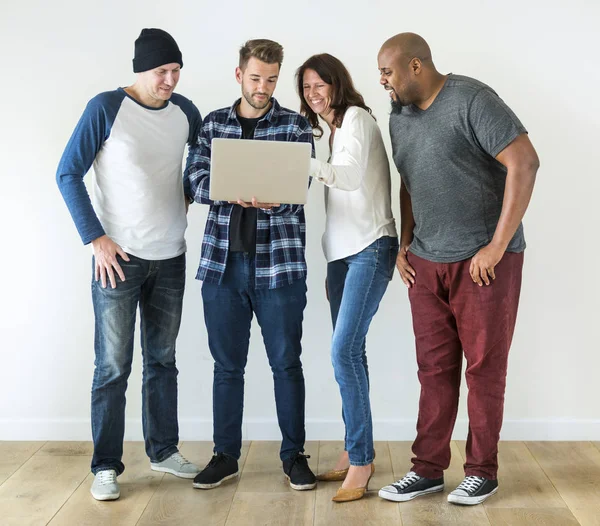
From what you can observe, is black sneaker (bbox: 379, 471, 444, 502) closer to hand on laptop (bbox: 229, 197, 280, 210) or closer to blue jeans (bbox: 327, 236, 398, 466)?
blue jeans (bbox: 327, 236, 398, 466)

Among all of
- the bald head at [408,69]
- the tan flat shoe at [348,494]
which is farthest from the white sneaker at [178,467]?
the bald head at [408,69]

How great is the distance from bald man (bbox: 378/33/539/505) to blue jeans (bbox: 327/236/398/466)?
12 centimetres

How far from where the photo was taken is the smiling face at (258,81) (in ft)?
8.07

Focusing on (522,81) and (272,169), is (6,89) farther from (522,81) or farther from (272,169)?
(522,81)

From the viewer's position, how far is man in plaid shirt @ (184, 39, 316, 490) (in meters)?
2.53

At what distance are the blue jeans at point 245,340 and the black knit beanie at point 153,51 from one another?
26.2 inches

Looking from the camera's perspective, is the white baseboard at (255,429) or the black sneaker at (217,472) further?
the white baseboard at (255,429)

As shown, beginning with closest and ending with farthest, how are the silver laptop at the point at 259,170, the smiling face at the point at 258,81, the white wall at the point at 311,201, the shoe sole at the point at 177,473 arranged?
the silver laptop at the point at 259,170 → the smiling face at the point at 258,81 → the shoe sole at the point at 177,473 → the white wall at the point at 311,201

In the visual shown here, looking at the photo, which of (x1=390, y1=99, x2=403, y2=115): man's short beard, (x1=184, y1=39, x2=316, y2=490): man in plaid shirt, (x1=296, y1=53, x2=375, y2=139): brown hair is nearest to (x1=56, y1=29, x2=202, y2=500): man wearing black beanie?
(x1=184, y1=39, x2=316, y2=490): man in plaid shirt

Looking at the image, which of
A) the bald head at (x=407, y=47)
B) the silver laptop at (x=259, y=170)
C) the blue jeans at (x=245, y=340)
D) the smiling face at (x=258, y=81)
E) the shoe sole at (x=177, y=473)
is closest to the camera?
the silver laptop at (x=259, y=170)

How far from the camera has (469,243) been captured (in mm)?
2391

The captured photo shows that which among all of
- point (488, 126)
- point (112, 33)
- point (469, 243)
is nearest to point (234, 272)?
point (469, 243)

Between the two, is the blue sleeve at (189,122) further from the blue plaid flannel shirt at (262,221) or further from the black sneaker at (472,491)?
the black sneaker at (472,491)

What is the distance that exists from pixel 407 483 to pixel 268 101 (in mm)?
1341
